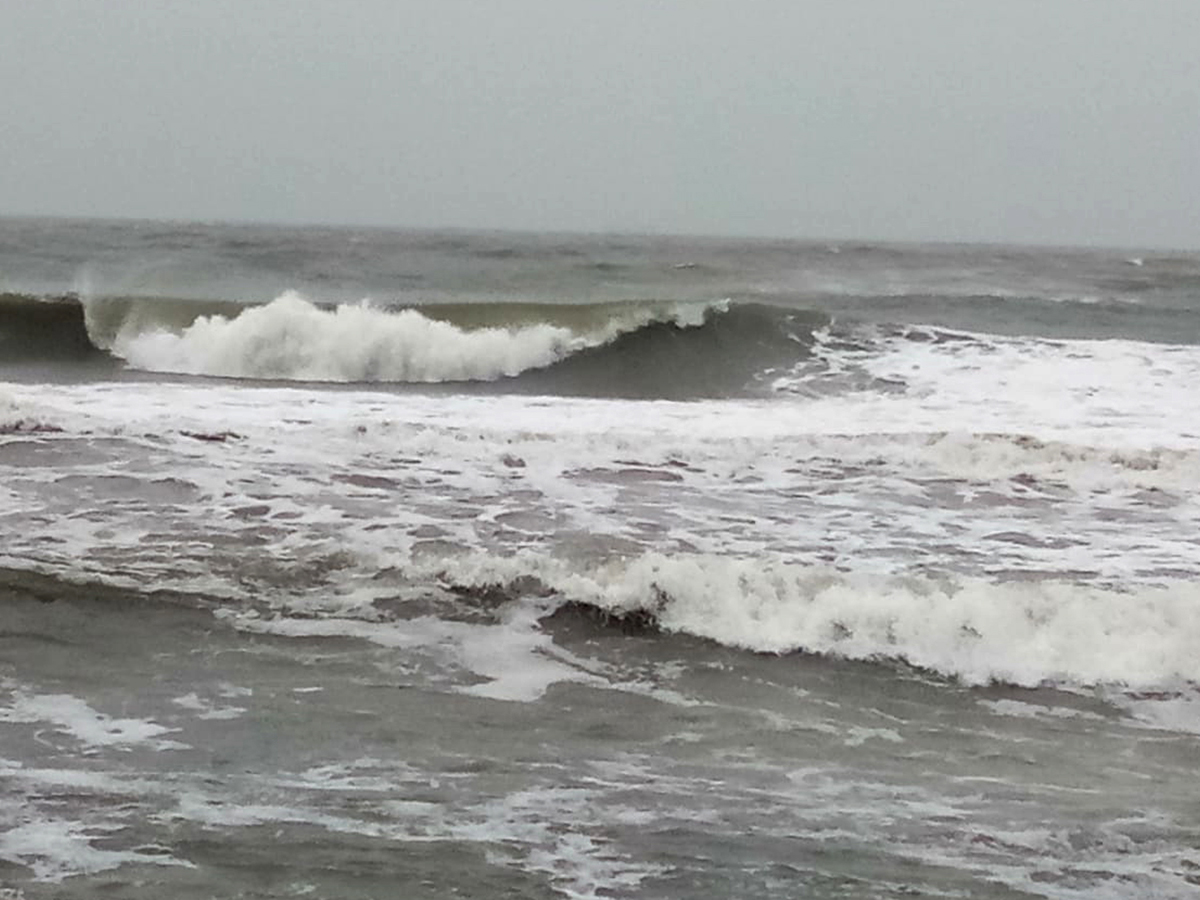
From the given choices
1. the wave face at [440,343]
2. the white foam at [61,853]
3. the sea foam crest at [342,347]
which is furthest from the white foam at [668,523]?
the sea foam crest at [342,347]

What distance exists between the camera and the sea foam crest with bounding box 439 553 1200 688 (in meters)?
5.91

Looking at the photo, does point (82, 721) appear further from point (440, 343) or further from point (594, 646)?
point (440, 343)

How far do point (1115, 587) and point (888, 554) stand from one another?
1117 millimetres

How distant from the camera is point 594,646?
19.7 feet

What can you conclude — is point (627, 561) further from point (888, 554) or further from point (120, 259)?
point (120, 259)

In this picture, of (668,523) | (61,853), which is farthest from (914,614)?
(61,853)

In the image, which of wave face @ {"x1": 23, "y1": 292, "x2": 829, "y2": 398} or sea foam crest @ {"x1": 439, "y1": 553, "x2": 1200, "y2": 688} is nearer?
sea foam crest @ {"x1": 439, "y1": 553, "x2": 1200, "y2": 688}

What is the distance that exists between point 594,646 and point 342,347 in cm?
1118

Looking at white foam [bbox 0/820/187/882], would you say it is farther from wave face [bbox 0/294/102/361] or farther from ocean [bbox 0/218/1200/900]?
wave face [bbox 0/294/102/361]

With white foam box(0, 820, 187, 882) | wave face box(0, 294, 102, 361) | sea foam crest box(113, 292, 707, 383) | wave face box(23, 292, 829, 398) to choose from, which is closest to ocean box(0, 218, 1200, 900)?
white foam box(0, 820, 187, 882)

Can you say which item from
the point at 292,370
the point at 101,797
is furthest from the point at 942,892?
the point at 292,370

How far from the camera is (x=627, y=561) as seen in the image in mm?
6789

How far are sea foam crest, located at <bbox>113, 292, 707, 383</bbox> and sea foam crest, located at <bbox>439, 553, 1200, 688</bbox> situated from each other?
9.88 meters

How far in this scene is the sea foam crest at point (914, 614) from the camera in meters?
5.91
